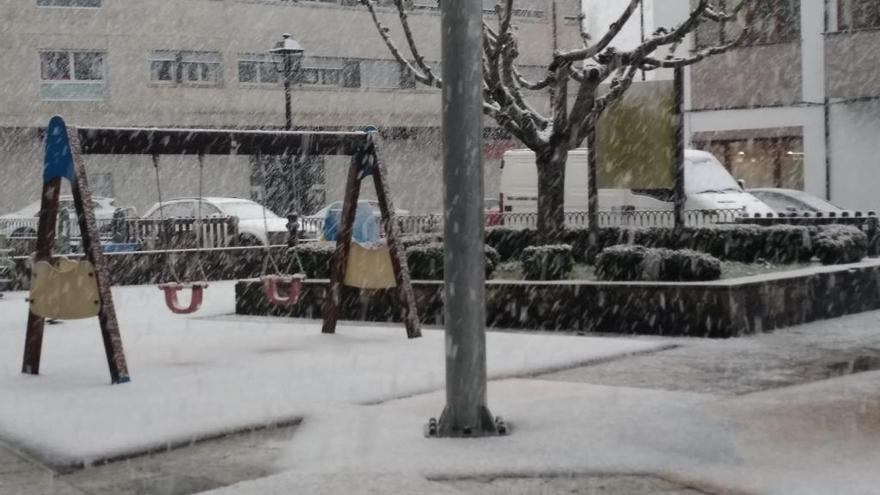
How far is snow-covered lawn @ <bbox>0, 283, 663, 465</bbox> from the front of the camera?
7117 mm

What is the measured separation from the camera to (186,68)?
43.5 m

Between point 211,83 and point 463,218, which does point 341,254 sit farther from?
point 211,83

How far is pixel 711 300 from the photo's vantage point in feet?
36.7

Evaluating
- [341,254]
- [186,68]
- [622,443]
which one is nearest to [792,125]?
[186,68]

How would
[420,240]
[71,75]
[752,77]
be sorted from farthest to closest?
1. [71,75]
2. [752,77]
3. [420,240]

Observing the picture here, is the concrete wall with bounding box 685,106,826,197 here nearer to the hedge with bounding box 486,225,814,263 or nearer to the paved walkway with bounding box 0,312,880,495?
the hedge with bounding box 486,225,814,263

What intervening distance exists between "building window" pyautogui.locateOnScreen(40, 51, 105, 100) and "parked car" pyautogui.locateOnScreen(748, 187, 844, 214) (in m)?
25.7

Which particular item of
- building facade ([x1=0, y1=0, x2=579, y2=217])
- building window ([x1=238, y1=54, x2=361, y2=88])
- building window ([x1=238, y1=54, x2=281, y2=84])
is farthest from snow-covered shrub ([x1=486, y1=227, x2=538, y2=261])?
building window ([x1=238, y1=54, x2=281, y2=84])

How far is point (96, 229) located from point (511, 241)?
27.0 ft

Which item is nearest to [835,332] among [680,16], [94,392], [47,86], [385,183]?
[385,183]

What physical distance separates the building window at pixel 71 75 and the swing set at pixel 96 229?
106 feet

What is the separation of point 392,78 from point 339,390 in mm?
40830

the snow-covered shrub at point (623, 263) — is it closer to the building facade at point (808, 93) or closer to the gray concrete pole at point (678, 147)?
the gray concrete pole at point (678, 147)

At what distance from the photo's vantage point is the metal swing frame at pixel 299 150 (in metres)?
9.98
